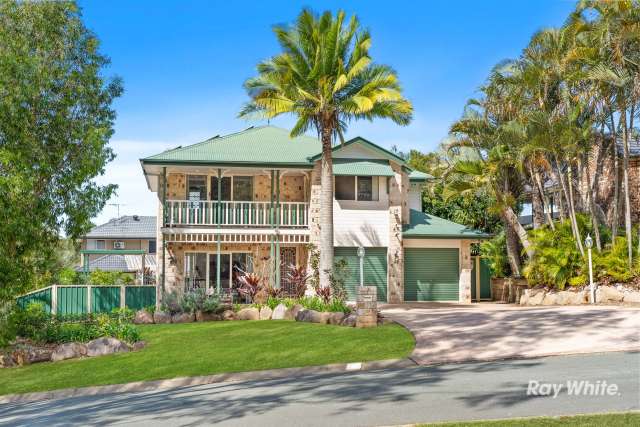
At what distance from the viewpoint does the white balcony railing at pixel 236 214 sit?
80.2 ft

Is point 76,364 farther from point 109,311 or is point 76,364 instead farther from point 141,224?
point 141,224

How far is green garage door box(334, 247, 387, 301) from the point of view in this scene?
25.0 metres

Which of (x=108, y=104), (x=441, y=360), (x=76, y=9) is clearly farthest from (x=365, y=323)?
(x=76, y=9)

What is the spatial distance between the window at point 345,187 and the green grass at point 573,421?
18.9m

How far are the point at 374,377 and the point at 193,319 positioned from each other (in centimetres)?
1054

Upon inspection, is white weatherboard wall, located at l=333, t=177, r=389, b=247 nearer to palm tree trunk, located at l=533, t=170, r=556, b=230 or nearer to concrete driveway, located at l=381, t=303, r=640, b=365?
palm tree trunk, located at l=533, t=170, r=556, b=230

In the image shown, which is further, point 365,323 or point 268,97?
point 268,97

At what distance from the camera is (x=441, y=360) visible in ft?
38.9

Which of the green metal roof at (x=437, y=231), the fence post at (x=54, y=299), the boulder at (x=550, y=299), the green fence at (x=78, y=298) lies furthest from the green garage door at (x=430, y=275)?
the fence post at (x=54, y=299)

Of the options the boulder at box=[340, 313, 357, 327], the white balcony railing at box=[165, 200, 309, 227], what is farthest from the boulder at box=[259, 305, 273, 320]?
the white balcony railing at box=[165, 200, 309, 227]

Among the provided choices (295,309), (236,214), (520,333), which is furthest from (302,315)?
(236,214)

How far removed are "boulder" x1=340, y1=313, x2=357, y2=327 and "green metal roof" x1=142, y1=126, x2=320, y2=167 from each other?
9.24 m

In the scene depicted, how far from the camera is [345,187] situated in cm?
2553

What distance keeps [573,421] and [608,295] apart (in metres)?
15.3
